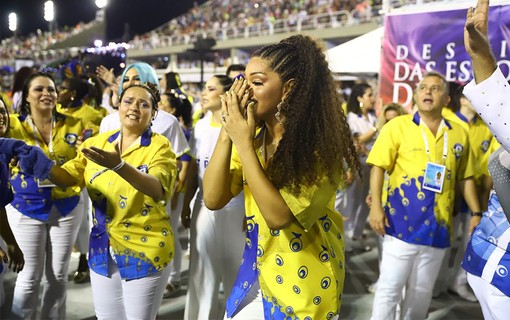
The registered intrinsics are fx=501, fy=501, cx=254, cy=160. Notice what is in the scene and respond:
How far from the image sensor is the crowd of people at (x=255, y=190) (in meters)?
1.61

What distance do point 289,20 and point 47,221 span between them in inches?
856

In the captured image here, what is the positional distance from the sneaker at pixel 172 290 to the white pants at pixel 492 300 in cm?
277

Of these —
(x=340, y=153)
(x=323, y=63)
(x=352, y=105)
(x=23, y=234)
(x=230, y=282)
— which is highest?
(x=323, y=63)

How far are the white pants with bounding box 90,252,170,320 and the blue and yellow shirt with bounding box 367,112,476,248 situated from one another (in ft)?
5.21

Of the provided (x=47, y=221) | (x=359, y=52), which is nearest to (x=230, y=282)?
(x=47, y=221)

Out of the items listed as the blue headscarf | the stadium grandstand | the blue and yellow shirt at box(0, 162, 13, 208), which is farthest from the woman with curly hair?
the stadium grandstand

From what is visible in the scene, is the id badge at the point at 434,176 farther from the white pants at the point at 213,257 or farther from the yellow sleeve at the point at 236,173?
the yellow sleeve at the point at 236,173

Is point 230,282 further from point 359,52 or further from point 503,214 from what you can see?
point 359,52

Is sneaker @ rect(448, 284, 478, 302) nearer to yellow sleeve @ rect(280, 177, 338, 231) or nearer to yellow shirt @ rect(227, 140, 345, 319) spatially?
yellow shirt @ rect(227, 140, 345, 319)

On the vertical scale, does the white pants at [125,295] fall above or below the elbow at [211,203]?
below

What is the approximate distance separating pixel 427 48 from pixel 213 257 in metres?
3.46

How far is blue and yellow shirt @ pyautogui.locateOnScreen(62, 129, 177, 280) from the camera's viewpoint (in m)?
2.50

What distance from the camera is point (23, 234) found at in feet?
10.2

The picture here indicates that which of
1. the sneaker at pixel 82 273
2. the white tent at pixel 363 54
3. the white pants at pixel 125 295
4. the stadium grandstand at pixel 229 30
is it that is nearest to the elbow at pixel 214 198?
the white pants at pixel 125 295
